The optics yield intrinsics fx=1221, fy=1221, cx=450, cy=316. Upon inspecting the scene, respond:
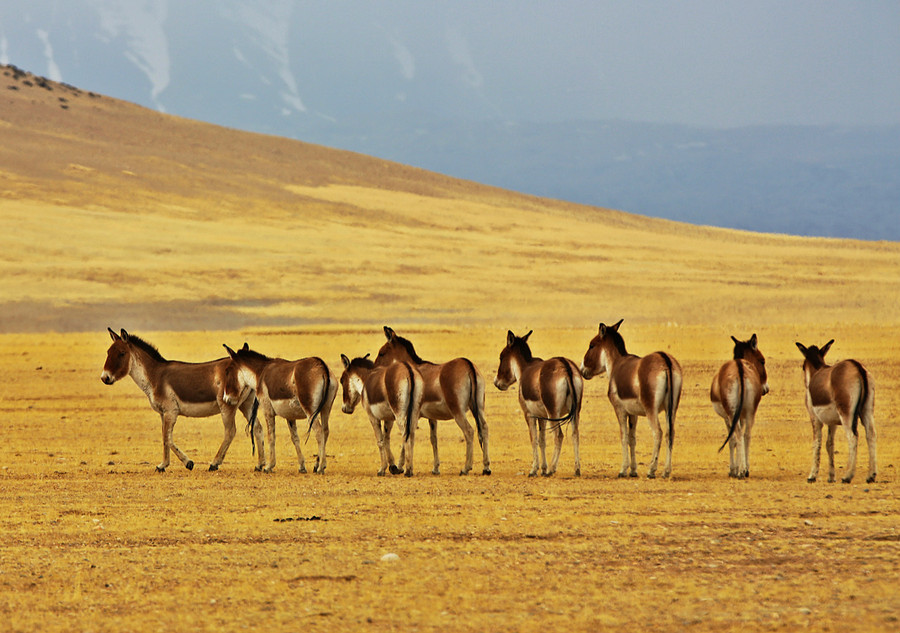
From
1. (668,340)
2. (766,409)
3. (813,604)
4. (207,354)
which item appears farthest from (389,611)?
(668,340)

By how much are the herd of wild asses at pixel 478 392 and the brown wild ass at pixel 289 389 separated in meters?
0.01

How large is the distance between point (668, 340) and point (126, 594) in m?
29.4

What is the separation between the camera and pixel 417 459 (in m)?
19.9

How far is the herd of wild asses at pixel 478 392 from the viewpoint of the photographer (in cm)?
1584

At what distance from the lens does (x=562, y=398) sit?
16.7m

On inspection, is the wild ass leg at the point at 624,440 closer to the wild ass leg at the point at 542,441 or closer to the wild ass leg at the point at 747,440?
the wild ass leg at the point at 542,441

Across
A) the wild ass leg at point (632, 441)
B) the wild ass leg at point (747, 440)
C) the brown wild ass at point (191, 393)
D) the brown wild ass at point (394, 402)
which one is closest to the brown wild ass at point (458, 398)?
the brown wild ass at point (394, 402)

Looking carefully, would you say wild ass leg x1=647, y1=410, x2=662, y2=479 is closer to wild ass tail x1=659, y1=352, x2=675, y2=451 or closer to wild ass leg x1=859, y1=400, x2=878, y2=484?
wild ass tail x1=659, y1=352, x2=675, y2=451

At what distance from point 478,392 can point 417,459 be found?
3.33m

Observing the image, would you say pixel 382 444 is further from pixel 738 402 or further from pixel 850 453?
pixel 850 453

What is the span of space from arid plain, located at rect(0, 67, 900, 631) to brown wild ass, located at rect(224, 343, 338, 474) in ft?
1.97

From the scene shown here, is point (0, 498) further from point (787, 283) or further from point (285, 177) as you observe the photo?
point (285, 177)

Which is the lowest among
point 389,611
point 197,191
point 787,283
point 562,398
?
point 389,611

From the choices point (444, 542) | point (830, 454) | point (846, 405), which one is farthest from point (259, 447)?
point (846, 405)
